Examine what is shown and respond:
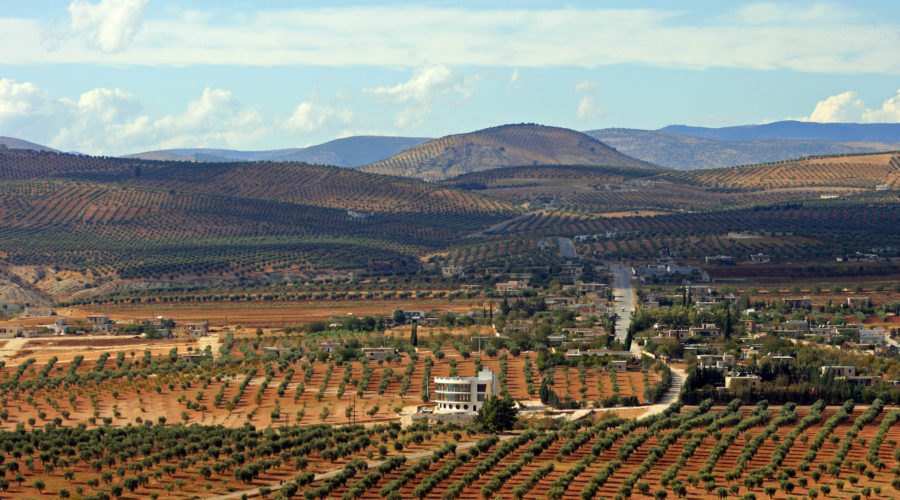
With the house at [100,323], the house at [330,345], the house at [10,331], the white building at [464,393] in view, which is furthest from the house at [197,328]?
the white building at [464,393]

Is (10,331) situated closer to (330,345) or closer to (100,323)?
(100,323)

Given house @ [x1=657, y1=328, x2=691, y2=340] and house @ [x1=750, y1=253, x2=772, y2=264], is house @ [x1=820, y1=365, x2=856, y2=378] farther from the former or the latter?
house @ [x1=750, y1=253, x2=772, y2=264]

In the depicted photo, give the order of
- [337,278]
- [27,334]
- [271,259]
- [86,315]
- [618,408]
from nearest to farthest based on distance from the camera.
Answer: [618,408], [27,334], [86,315], [337,278], [271,259]

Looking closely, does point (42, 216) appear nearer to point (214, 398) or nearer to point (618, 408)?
point (214, 398)

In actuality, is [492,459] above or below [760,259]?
below

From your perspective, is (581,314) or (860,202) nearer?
(581,314)

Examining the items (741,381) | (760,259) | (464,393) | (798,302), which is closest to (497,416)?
(464,393)

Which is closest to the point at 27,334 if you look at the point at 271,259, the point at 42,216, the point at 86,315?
the point at 86,315
